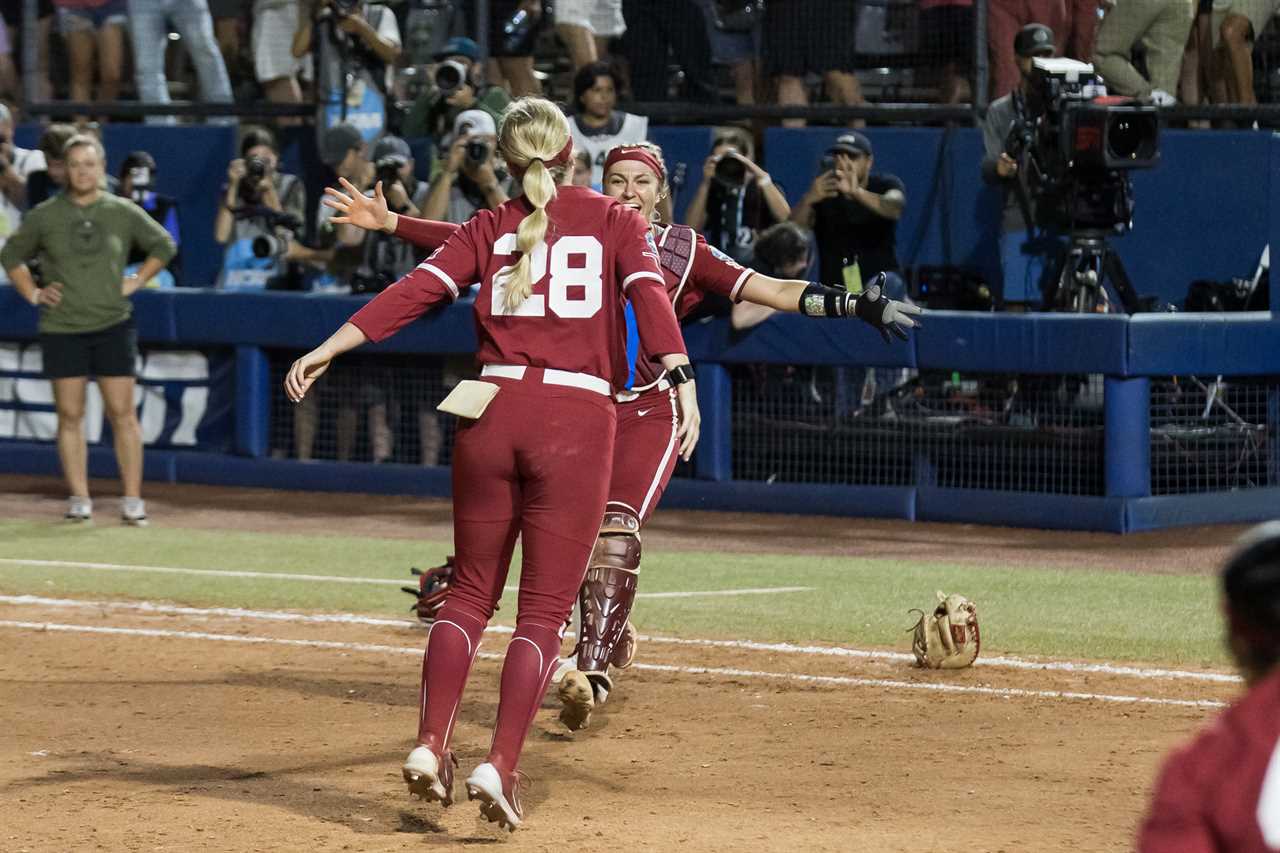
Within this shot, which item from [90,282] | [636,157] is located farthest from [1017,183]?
[636,157]

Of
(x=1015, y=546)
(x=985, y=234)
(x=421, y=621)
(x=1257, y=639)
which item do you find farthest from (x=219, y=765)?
(x=985, y=234)

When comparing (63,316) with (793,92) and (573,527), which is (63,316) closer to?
(793,92)

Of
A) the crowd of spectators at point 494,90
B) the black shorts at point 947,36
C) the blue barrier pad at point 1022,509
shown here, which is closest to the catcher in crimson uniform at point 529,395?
the crowd of spectators at point 494,90

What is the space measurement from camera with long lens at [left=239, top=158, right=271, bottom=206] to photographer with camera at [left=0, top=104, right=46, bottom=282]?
1762mm

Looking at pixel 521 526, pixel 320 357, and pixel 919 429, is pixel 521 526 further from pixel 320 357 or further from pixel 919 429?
pixel 919 429

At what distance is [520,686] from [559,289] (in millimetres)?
1123

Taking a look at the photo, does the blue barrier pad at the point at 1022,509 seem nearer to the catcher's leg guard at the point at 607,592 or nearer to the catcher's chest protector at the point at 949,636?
the catcher's chest protector at the point at 949,636

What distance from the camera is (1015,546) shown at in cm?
1225

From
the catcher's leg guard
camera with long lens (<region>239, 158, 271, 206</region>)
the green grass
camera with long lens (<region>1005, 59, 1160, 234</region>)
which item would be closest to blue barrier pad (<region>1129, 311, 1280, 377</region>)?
camera with long lens (<region>1005, 59, 1160, 234</region>)

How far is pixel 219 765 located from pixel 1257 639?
4610mm

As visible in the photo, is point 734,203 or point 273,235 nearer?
point 734,203

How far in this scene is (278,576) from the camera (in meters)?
11.0

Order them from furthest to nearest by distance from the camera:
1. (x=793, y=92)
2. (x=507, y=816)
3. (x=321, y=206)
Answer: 1. (x=321, y=206)
2. (x=793, y=92)
3. (x=507, y=816)

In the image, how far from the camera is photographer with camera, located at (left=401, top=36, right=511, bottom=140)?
1415 centimetres
